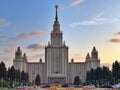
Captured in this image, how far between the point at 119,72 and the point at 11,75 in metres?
42.8

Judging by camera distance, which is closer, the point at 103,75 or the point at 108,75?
the point at 108,75

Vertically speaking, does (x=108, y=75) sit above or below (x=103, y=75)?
below

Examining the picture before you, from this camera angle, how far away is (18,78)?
535 feet

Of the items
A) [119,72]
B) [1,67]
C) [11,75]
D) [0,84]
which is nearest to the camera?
[0,84]

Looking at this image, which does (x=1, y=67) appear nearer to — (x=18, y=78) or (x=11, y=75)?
(x=11, y=75)

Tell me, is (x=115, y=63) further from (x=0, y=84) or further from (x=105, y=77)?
(x=0, y=84)

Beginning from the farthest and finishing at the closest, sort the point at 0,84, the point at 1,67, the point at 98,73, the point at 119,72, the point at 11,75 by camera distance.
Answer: the point at 98,73 < the point at 11,75 < the point at 1,67 < the point at 119,72 < the point at 0,84

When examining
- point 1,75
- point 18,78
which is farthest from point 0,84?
point 18,78

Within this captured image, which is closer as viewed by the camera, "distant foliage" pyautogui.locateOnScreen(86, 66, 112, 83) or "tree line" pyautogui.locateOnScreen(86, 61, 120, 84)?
"tree line" pyautogui.locateOnScreen(86, 61, 120, 84)

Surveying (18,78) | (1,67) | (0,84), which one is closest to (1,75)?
(1,67)

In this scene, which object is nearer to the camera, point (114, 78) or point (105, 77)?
point (114, 78)

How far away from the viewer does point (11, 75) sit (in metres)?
153

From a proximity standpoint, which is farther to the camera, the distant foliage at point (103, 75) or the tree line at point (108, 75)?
the distant foliage at point (103, 75)

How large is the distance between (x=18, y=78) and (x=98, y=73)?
32.8 meters
